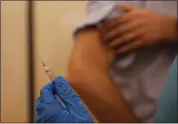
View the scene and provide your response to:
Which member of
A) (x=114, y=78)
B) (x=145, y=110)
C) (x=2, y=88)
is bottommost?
(x=145, y=110)

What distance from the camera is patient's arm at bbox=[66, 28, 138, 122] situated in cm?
89

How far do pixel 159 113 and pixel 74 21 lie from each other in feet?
2.47

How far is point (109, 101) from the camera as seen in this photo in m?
0.93

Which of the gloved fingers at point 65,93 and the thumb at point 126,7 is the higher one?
the thumb at point 126,7

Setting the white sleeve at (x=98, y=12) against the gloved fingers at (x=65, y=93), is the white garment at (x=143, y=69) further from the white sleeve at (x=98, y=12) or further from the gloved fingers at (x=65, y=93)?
the gloved fingers at (x=65, y=93)

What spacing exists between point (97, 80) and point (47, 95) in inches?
15.7

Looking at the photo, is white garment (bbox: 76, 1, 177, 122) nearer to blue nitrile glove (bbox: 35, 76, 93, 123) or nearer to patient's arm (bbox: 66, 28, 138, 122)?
patient's arm (bbox: 66, 28, 138, 122)

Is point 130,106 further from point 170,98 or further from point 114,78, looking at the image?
point 170,98

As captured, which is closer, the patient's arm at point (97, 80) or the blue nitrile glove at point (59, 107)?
the blue nitrile glove at point (59, 107)

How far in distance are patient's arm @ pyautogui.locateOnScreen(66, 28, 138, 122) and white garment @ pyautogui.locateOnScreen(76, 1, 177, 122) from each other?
31 millimetres

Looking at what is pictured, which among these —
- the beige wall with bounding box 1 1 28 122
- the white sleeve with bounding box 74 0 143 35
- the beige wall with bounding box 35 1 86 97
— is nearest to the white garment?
the white sleeve with bounding box 74 0 143 35

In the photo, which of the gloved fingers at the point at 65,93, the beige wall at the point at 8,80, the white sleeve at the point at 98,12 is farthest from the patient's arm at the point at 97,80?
the gloved fingers at the point at 65,93

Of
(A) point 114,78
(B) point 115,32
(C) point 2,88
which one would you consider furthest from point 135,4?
(C) point 2,88

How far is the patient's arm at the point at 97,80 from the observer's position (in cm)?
89
